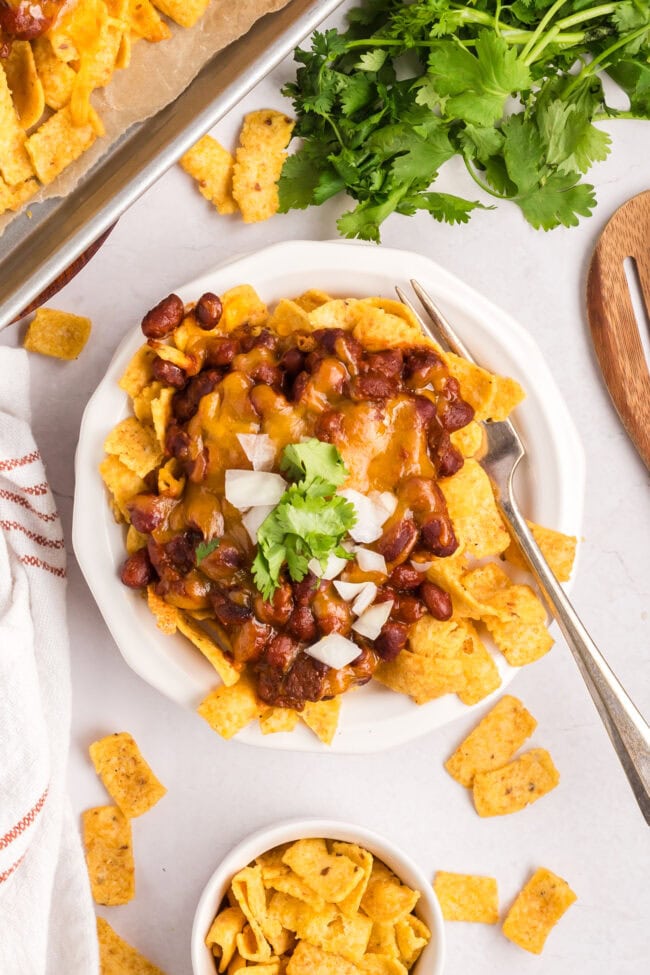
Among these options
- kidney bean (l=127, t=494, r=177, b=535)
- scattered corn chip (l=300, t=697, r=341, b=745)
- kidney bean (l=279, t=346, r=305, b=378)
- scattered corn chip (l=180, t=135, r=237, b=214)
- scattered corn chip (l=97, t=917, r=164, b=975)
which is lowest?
scattered corn chip (l=97, t=917, r=164, b=975)

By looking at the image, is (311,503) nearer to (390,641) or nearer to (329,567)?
(329,567)

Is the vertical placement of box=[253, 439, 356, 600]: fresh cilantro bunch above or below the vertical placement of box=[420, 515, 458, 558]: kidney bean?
above

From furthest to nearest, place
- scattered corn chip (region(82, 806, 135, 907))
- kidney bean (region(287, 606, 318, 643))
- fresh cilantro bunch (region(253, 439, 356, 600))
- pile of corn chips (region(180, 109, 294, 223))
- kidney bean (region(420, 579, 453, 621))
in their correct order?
scattered corn chip (region(82, 806, 135, 907))
pile of corn chips (region(180, 109, 294, 223))
kidney bean (region(420, 579, 453, 621))
kidney bean (region(287, 606, 318, 643))
fresh cilantro bunch (region(253, 439, 356, 600))

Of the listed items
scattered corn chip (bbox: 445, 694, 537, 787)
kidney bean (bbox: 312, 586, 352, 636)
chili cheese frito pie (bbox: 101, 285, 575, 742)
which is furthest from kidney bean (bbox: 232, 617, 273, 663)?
scattered corn chip (bbox: 445, 694, 537, 787)

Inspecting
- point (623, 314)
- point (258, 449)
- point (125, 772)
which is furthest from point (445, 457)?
point (125, 772)

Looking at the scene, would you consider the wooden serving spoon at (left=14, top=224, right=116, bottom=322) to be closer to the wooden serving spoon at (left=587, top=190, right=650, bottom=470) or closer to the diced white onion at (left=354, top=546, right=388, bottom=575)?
the diced white onion at (left=354, top=546, right=388, bottom=575)

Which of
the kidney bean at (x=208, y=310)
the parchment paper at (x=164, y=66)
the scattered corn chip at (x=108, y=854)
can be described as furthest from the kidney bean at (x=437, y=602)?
the parchment paper at (x=164, y=66)

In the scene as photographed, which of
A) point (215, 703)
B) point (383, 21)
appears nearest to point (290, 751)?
point (215, 703)

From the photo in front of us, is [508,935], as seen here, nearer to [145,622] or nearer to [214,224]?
[145,622]
